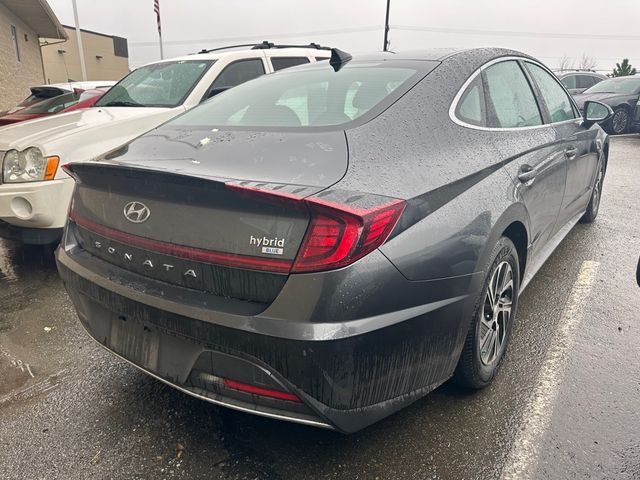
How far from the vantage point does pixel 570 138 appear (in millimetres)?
3451

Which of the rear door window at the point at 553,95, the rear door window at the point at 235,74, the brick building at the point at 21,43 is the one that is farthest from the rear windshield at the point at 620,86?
the brick building at the point at 21,43

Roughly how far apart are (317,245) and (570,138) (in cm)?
268

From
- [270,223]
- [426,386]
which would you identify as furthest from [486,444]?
[270,223]

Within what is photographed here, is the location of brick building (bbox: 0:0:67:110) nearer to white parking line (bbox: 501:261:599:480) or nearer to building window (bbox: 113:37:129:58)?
white parking line (bbox: 501:261:599:480)

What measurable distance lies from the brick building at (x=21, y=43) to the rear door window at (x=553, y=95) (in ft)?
54.4

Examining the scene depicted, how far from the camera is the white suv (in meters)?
3.58

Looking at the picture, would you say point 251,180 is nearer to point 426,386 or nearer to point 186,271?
point 186,271

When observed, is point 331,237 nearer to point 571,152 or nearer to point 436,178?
point 436,178

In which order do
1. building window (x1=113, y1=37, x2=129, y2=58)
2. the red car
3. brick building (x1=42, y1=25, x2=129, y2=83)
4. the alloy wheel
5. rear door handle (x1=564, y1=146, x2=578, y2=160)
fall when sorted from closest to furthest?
1. the alloy wheel
2. rear door handle (x1=564, y1=146, x2=578, y2=160)
3. the red car
4. brick building (x1=42, y1=25, x2=129, y2=83)
5. building window (x1=113, y1=37, x2=129, y2=58)

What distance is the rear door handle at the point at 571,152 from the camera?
334cm

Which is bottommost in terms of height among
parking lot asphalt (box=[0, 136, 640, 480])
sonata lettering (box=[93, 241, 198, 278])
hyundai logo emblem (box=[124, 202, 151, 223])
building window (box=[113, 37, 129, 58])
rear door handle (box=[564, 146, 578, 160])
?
parking lot asphalt (box=[0, 136, 640, 480])

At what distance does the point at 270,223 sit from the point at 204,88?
359 cm

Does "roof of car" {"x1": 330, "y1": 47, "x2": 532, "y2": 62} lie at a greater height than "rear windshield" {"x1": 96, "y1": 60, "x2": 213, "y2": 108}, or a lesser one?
greater

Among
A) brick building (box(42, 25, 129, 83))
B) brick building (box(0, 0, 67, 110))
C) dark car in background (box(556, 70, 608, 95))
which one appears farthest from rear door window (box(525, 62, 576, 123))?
brick building (box(42, 25, 129, 83))
